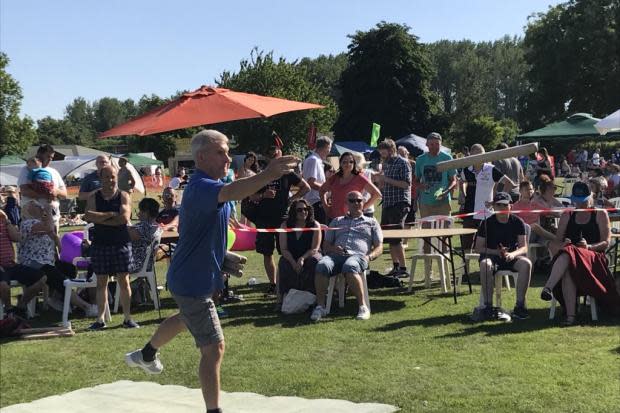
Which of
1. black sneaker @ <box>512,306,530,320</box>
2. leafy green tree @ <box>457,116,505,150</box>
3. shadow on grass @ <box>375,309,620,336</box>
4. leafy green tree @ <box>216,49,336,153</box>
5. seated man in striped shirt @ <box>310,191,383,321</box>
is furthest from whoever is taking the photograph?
leafy green tree @ <box>457,116,505,150</box>

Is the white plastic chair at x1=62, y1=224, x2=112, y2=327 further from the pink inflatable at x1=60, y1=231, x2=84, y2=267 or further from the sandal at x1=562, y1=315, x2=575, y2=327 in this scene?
the sandal at x1=562, y1=315, x2=575, y2=327

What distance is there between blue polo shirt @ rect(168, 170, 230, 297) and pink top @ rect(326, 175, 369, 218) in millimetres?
4761

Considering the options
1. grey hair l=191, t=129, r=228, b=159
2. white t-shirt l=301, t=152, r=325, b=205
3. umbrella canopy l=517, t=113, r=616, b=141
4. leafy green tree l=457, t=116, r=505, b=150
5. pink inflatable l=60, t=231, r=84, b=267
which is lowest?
pink inflatable l=60, t=231, r=84, b=267

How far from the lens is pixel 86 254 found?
30.7 feet

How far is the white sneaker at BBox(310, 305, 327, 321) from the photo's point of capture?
320 inches

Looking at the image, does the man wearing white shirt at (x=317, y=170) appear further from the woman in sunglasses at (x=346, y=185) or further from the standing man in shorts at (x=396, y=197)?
the standing man in shorts at (x=396, y=197)

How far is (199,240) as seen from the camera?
14.3ft

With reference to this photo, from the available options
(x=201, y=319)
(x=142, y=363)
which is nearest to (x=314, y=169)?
(x=142, y=363)

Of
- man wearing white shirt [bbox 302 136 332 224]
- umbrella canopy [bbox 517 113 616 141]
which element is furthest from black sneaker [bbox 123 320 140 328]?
umbrella canopy [bbox 517 113 616 141]

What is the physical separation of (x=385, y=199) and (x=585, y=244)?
122 inches

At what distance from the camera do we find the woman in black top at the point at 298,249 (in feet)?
28.6

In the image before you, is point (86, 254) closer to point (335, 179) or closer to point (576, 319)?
point (335, 179)

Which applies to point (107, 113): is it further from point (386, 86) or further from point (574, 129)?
point (574, 129)

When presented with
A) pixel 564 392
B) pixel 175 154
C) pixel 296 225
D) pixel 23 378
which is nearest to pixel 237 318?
pixel 296 225
